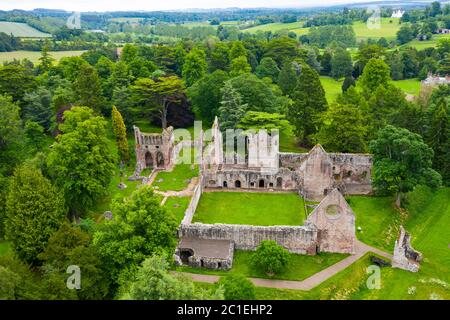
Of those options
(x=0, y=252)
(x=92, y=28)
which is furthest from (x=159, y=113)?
(x=92, y=28)

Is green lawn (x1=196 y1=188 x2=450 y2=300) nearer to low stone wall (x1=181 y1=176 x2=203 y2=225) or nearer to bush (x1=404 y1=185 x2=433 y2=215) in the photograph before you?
bush (x1=404 y1=185 x2=433 y2=215)

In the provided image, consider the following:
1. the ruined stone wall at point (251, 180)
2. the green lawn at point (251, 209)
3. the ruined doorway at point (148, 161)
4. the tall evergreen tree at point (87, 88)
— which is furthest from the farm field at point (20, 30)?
the green lawn at point (251, 209)

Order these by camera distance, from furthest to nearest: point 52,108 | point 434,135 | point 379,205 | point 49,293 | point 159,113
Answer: point 159,113 < point 52,108 < point 434,135 < point 379,205 < point 49,293

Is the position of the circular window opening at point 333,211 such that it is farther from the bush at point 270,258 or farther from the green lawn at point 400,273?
the bush at point 270,258

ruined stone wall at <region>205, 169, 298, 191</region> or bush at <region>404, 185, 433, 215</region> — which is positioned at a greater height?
ruined stone wall at <region>205, 169, 298, 191</region>

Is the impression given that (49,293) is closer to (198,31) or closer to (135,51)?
Answer: (135,51)

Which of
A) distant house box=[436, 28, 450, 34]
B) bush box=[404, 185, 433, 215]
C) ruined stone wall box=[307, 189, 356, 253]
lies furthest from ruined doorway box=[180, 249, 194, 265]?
distant house box=[436, 28, 450, 34]
